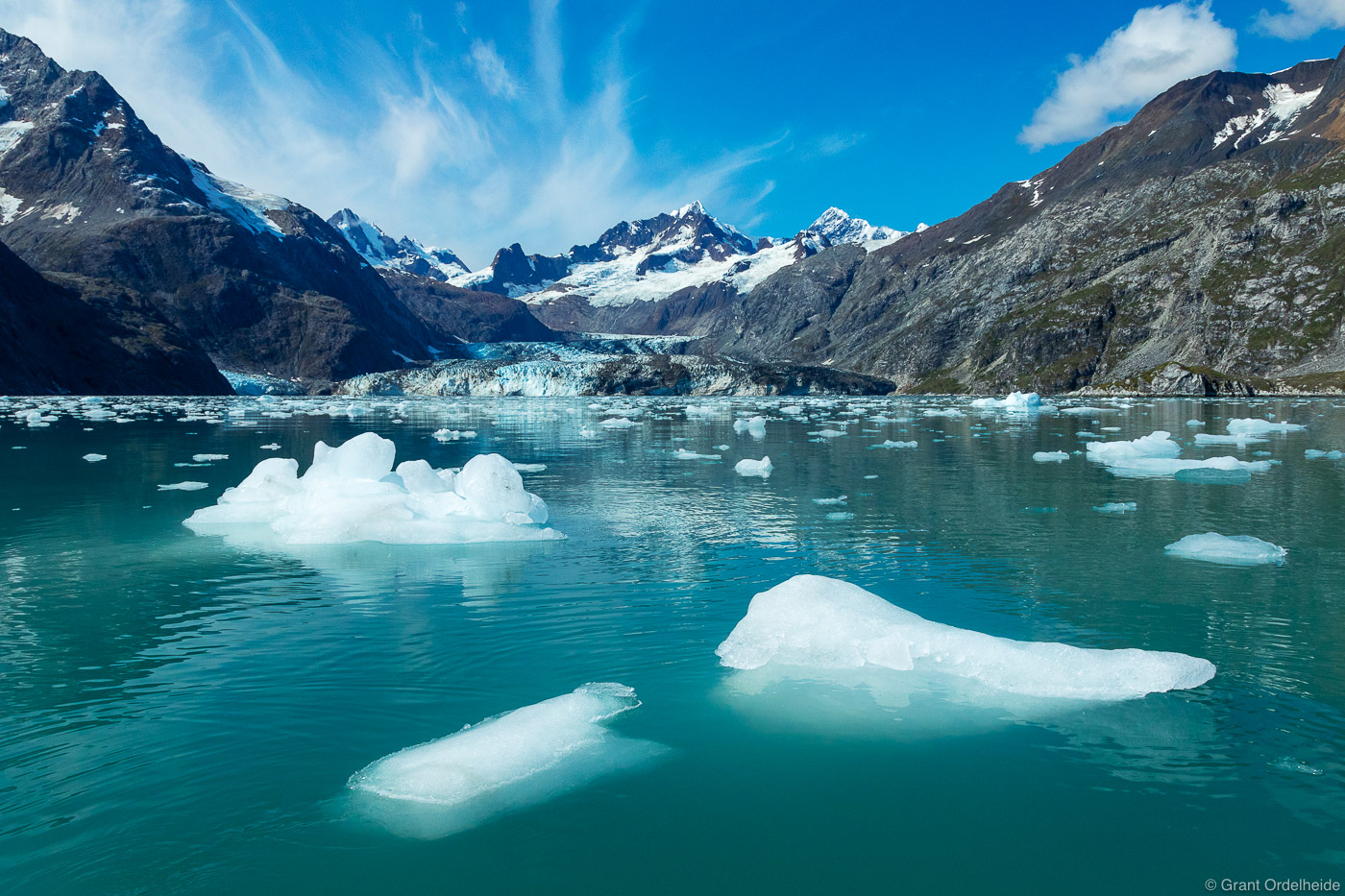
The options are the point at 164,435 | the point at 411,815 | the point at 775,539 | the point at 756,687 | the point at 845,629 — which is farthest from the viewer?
the point at 164,435

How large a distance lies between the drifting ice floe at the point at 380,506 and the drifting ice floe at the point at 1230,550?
15885mm

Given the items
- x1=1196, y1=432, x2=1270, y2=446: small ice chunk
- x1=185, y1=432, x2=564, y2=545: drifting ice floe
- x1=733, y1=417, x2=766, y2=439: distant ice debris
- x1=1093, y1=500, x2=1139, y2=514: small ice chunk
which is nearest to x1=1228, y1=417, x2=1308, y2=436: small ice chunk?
x1=1196, y1=432, x2=1270, y2=446: small ice chunk

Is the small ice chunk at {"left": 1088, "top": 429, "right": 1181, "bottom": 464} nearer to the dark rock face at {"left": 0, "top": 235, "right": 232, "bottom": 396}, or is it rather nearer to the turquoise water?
the turquoise water

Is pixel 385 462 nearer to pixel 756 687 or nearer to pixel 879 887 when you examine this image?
pixel 756 687

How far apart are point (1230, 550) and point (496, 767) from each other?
17786 mm

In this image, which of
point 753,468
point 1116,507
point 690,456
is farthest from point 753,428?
point 1116,507

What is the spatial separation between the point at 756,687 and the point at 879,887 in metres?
4.26

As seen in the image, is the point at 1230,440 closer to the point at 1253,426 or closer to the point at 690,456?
the point at 1253,426

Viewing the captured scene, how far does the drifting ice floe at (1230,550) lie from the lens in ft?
58.0

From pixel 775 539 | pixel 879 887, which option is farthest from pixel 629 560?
pixel 879 887

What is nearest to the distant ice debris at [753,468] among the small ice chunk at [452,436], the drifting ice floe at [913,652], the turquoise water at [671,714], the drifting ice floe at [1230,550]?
the turquoise water at [671,714]

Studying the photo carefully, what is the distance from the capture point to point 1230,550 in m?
18.0

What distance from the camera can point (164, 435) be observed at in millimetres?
57250

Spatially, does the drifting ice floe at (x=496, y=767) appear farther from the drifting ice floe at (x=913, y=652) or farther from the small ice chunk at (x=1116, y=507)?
the small ice chunk at (x=1116, y=507)
